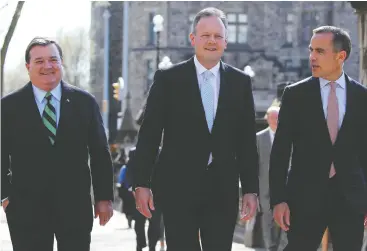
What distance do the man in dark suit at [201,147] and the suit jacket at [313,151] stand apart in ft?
0.73

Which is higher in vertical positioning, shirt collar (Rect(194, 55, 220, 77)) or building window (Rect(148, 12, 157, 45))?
shirt collar (Rect(194, 55, 220, 77))

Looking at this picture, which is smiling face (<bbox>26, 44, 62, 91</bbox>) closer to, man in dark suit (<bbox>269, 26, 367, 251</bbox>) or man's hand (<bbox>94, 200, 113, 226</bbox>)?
man's hand (<bbox>94, 200, 113, 226</bbox>)

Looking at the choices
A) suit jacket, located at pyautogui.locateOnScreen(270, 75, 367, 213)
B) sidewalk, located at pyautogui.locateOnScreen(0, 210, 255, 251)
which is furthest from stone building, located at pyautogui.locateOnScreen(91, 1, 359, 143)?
suit jacket, located at pyautogui.locateOnScreen(270, 75, 367, 213)

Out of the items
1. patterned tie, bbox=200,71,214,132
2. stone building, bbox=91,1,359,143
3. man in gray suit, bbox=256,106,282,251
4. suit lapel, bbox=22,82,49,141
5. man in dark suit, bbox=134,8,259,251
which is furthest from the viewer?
stone building, bbox=91,1,359,143

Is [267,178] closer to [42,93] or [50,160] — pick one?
[42,93]

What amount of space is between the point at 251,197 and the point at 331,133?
0.70m

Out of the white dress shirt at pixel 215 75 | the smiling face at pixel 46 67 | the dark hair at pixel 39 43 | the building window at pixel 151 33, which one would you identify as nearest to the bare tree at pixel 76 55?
the building window at pixel 151 33

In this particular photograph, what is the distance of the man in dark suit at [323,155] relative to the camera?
7.25 meters

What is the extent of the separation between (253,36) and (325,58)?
203ft

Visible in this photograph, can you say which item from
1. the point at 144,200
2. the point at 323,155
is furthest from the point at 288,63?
the point at 144,200

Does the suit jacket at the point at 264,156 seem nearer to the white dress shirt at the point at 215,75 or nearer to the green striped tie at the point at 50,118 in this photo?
the green striped tie at the point at 50,118

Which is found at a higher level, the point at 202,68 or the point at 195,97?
the point at 202,68

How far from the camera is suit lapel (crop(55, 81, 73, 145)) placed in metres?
7.65

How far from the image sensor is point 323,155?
7359mm
